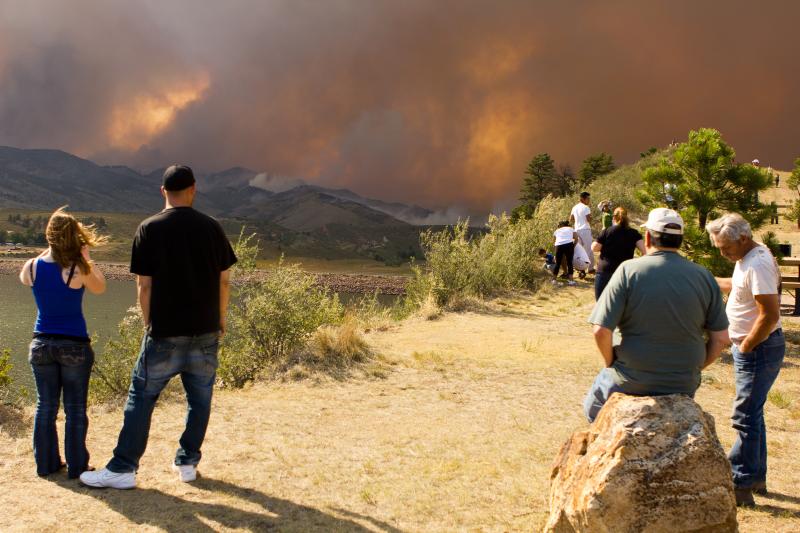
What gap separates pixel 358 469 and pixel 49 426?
2.54 m

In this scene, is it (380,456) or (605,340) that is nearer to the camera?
(605,340)

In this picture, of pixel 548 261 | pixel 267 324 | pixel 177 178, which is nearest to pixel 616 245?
pixel 267 324

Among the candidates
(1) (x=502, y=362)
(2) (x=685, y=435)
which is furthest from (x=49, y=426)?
(1) (x=502, y=362)

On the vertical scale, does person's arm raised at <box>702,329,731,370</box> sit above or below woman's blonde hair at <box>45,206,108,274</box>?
below

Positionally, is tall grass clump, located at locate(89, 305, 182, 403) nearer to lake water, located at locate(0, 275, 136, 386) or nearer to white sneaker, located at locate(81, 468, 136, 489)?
white sneaker, located at locate(81, 468, 136, 489)

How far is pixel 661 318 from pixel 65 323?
418 centimetres

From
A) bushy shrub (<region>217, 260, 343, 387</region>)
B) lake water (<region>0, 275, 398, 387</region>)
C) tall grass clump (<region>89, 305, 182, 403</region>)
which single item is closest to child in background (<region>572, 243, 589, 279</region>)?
lake water (<region>0, 275, 398, 387</region>)

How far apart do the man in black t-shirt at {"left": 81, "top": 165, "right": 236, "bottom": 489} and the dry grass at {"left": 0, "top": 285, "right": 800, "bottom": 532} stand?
527 mm

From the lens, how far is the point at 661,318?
3.32 m

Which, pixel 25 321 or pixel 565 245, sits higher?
pixel 565 245

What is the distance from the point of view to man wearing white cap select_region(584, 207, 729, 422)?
3.32m

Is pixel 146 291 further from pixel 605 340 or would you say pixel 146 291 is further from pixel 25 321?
pixel 25 321

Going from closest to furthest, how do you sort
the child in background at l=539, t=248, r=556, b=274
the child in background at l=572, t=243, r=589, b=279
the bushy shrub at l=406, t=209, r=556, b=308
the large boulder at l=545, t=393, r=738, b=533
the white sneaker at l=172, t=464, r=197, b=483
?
the large boulder at l=545, t=393, r=738, b=533, the white sneaker at l=172, t=464, r=197, b=483, the bushy shrub at l=406, t=209, r=556, b=308, the child in background at l=572, t=243, r=589, b=279, the child in background at l=539, t=248, r=556, b=274

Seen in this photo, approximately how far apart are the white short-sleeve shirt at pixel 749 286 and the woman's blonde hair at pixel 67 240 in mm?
4803
